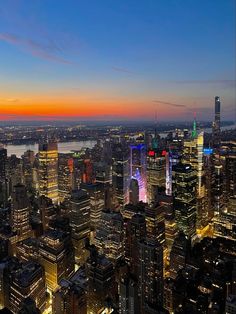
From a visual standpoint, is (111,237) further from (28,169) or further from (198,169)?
(28,169)

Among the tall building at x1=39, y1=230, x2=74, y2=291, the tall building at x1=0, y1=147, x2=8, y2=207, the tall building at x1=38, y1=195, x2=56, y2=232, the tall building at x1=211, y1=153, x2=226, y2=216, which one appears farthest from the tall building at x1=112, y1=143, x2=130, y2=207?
the tall building at x1=39, y1=230, x2=74, y2=291

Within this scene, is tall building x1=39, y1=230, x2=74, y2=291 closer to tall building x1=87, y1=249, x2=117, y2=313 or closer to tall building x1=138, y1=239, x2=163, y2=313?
tall building x1=87, y1=249, x2=117, y2=313

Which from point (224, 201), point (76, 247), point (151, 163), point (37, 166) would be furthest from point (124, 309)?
point (37, 166)

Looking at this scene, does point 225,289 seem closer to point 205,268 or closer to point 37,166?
point 205,268

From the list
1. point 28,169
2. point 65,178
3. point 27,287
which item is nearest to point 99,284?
point 27,287

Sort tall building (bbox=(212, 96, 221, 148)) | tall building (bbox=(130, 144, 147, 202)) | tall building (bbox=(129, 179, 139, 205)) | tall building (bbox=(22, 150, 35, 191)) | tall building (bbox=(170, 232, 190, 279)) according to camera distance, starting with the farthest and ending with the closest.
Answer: tall building (bbox=(212, 96, 221, 148))
tall building (bbox=(22, 150, 35, 191))
tall building (bbox=(130, 144, 147, 202))
tall building (bbox=(129, 179, 139, 205))
tall building (bbox=(170, 232, 190, 279))

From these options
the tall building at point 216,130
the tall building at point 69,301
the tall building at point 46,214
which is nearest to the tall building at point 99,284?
the tall building at point 69,301

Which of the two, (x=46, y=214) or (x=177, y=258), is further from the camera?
(x=46, y=214)
